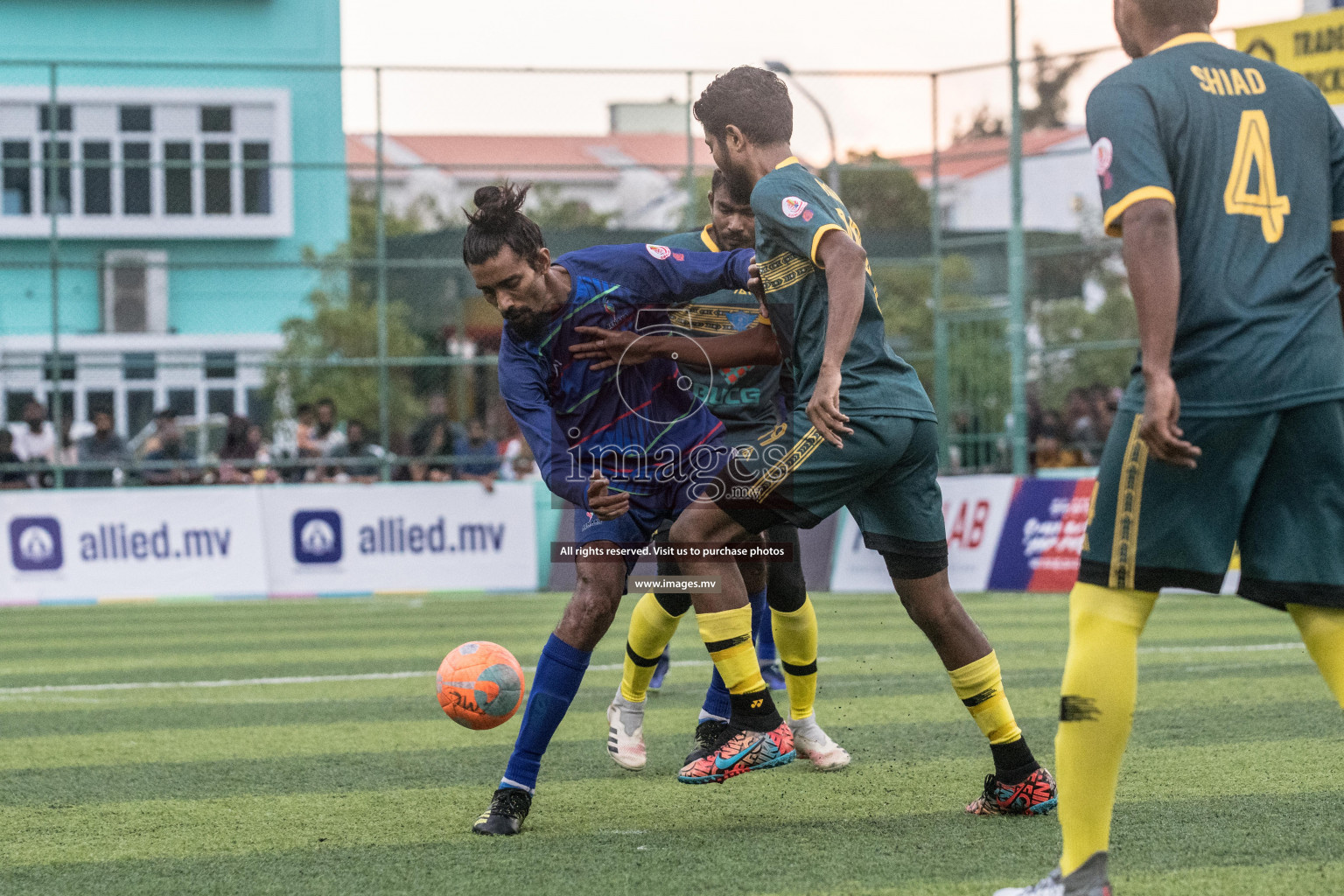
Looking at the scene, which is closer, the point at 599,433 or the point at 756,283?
the point at 756,283

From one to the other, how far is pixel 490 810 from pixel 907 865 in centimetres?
129

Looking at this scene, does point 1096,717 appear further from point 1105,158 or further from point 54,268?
point 54,268

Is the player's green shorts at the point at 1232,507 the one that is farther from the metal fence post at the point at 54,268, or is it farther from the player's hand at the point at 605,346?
the metal fence post at the point at 54,268

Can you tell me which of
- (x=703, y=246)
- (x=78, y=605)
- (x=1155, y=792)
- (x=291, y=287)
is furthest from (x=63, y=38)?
(x=1155, y=792)

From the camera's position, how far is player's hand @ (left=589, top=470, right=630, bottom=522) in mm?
4375

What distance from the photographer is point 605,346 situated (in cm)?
464

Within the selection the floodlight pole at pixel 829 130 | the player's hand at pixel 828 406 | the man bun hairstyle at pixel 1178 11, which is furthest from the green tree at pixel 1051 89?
the man bun hairstyle at pixel 1178 11

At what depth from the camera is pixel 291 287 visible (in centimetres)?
1803

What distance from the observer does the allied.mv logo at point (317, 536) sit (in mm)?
15016

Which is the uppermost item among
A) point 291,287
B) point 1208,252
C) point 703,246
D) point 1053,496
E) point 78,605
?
point 291,287

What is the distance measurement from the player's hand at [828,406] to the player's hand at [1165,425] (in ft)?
3.70

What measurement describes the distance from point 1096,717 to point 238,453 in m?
13.9

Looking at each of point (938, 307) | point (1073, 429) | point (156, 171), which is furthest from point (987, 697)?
point (156, 171)

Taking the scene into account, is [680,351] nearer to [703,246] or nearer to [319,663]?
[703,246]
